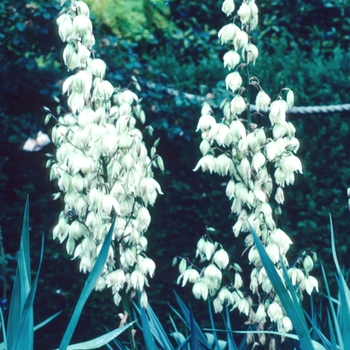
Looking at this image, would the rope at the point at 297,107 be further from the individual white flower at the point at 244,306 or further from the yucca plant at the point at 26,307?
the yucca plant at the point at 26,307

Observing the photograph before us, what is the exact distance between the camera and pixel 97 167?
208 cm

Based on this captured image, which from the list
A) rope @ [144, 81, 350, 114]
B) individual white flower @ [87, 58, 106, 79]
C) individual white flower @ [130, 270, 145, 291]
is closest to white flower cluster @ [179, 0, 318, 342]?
individual white flower @ [130, 270, 145, 291]

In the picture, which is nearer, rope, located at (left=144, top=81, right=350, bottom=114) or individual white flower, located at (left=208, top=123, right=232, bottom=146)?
individual white flower, located at (left=208, top=123, right=232, bottom=146)

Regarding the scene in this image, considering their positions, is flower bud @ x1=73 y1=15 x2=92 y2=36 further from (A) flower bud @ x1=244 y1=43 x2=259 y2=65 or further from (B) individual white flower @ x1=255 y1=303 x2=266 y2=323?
(B) individual white flower @ x1=255 y1=303 x2=266 y2=323

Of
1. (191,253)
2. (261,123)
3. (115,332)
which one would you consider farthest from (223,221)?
(115,332)

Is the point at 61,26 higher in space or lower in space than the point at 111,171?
higher

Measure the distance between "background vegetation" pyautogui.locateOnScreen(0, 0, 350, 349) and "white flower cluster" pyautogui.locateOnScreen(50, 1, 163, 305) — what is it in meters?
1.14

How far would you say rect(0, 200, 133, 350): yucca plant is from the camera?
1.56 meters

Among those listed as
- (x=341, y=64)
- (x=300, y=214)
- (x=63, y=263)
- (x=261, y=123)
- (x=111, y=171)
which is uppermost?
(x=341, y=64)

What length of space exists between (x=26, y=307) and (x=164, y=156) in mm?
1882

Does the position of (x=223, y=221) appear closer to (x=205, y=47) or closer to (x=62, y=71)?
(x=62, y=71)

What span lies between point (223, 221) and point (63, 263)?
972 millimetres

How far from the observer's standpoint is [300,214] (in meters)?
3.15

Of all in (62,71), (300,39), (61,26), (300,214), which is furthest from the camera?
(300,39)
